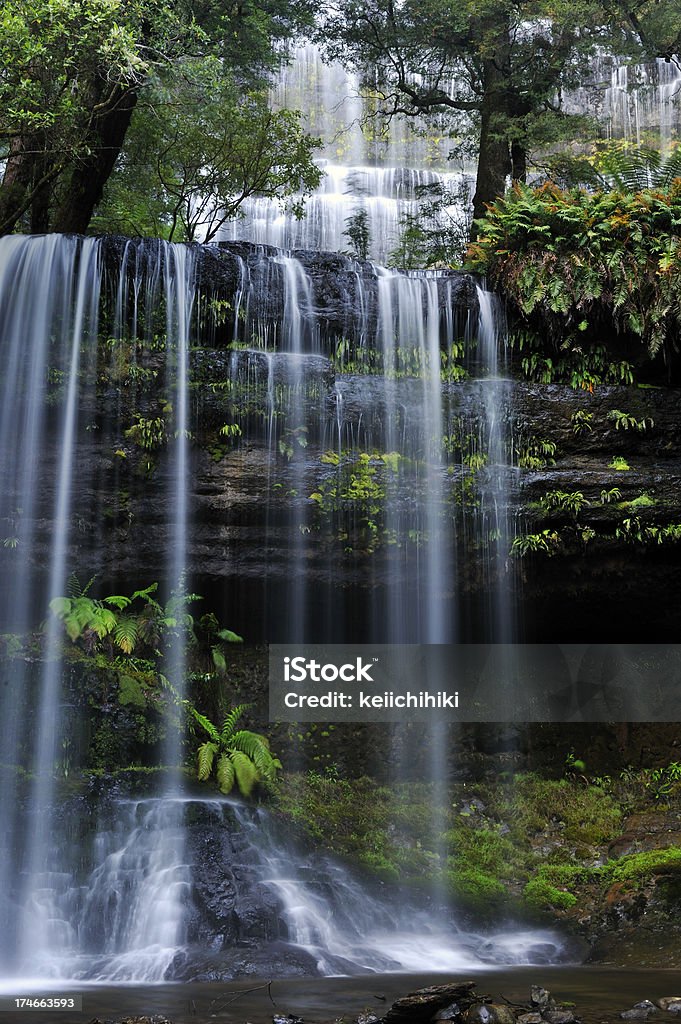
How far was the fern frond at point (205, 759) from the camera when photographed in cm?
844

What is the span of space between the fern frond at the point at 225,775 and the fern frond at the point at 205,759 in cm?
10

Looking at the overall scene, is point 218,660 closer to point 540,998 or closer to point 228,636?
point 228,636

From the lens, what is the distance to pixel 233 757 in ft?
28.1

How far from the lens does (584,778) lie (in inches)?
399

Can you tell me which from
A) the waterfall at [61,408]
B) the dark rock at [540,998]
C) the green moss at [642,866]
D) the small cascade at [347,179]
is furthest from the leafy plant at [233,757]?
the small cascade at [347,179]

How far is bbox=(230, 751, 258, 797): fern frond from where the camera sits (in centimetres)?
840

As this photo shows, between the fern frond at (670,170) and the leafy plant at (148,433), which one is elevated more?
the fern frond at (670,170)

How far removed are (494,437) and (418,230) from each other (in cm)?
682

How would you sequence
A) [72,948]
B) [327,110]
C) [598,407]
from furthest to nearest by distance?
[327,110] < [598,407] < [72,948]

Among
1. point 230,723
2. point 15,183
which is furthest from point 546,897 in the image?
point 15,183

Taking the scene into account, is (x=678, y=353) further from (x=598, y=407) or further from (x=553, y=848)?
(x=553, y=848)

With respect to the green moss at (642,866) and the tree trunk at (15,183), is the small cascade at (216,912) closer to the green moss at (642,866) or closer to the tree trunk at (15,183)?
the green moss at (642,866)

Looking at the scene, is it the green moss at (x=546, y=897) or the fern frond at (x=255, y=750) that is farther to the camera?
the fern frond at (x=255, y=750)

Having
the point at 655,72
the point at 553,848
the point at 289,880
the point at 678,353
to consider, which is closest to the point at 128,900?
the point at 289,880
